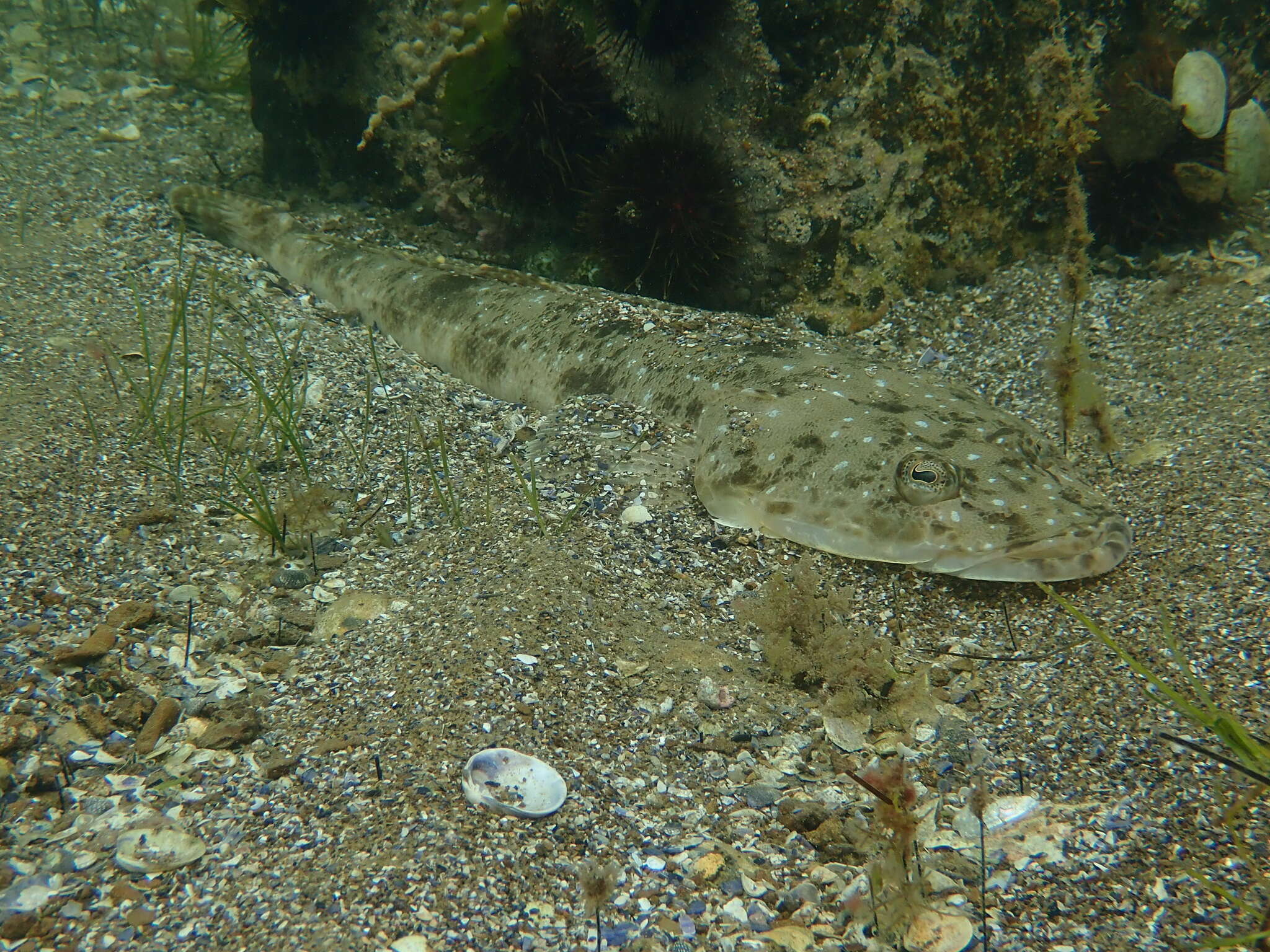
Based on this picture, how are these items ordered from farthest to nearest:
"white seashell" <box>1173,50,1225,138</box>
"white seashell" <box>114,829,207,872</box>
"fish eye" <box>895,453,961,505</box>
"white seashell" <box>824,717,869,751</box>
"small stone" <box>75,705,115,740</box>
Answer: "white seashell" <box>1173,50,1225,138</box> < "fish eye" <box>895,453,961,505</box> < "white seashell" <box>824,717,869,751</box> < "small stone" <box>75,705,115,740</box> < "white seashell" <box>114,829,207,872</box>

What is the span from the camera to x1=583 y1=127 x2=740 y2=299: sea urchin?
5117mm

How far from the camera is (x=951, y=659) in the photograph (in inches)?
126

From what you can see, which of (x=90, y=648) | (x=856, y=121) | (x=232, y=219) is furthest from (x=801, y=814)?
(x=232, y=219)

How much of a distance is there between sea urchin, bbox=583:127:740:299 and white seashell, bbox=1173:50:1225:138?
11.1ft

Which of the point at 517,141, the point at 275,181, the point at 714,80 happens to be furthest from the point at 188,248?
the point at 714,80

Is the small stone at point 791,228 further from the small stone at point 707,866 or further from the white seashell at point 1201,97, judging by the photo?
the small stone at point 707,866

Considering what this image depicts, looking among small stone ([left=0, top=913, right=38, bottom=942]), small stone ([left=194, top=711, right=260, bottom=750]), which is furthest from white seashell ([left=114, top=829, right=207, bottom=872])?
small stone ([left=194, top=711, right=260, bottom=750])

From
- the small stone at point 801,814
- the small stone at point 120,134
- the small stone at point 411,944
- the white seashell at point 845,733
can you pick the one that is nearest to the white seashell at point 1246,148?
the white seashell at point 845,733

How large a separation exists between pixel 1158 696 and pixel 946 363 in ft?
11.1

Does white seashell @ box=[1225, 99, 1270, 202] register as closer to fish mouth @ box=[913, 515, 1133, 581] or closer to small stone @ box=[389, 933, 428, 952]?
fish mouth @ box=[913, 515, 1133, 581]

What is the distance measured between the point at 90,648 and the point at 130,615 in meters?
0.24

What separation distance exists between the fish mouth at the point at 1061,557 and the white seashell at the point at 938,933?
1630 millimetres

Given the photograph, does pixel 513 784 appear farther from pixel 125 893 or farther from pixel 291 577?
pixel 291 577

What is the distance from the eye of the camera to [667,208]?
5.25m
